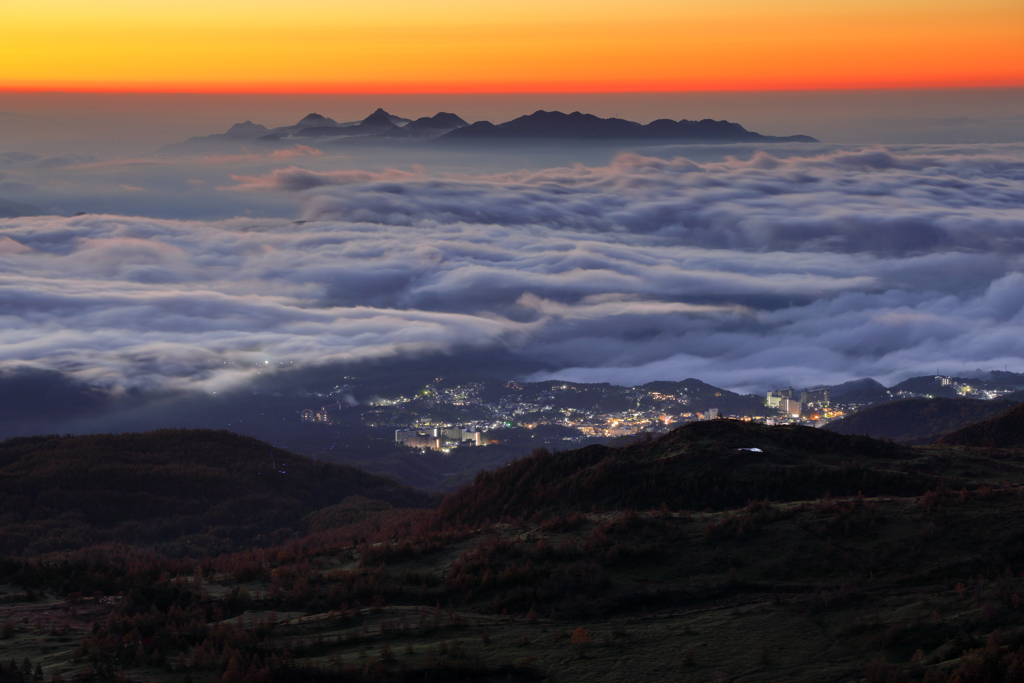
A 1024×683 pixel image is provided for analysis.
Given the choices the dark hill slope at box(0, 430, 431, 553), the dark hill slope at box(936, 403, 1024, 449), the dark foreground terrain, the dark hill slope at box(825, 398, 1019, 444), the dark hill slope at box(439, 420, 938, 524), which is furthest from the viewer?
the dark hill slope at box(825, 398, 1019, 444)

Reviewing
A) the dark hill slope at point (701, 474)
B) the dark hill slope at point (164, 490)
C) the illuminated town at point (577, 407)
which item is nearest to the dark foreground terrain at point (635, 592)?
the dark hill slope at point (701, 474)

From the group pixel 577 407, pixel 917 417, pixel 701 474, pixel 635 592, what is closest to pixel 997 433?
pixel 701 474

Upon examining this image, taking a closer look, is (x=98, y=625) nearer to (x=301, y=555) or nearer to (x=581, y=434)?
(x=301, y=555)

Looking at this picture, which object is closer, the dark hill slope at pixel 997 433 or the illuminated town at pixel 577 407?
the dark hill slope at pixel 997 433

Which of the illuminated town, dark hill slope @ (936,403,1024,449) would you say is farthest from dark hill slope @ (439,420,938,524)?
the illuminated town

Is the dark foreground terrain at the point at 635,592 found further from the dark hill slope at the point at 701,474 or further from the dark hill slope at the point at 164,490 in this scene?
the dark hill slope at the point at 164,490

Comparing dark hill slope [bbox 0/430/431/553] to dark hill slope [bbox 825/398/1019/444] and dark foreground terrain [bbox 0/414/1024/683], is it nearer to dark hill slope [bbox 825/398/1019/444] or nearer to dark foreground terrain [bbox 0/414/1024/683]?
dark foreground terrain [bbox 0/414/1024/683]
